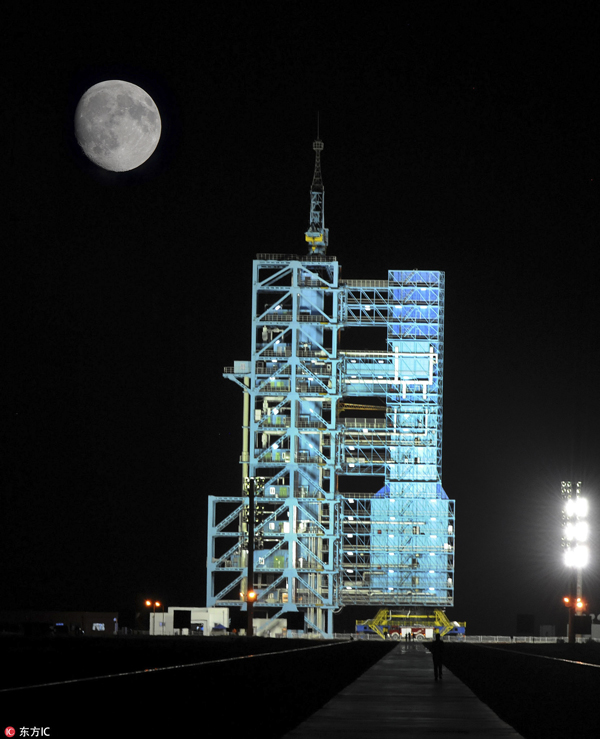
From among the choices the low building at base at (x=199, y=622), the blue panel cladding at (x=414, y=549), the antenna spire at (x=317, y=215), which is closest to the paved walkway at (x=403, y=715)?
the low building at base at (x=199, y=622)

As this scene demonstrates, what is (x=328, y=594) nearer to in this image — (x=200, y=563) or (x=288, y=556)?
(x=288, y=556)

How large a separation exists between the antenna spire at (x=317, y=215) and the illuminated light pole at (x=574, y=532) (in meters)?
33.5

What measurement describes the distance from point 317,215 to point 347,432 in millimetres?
22203

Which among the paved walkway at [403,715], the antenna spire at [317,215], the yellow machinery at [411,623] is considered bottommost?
the yellow machinery at [411,623]

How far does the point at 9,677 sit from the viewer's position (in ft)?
72.1

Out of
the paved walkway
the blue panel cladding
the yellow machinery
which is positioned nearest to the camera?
the paved walkway

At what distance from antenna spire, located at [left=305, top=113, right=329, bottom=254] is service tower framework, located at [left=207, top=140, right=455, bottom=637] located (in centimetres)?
580

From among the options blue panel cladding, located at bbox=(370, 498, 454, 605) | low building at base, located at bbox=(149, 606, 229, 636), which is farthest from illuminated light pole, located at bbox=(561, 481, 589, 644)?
low building at base, located at bbox=(149, 606, 229, 636)

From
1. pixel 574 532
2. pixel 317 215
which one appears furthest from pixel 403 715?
pixel 317 215

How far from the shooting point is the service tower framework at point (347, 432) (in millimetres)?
97750

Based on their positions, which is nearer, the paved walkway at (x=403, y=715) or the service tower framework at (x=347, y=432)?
the paved walkway at (x=403, y=715)

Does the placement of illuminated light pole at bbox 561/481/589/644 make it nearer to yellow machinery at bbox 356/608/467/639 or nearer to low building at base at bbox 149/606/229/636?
yellow machinery at bbox 356/608/467/639

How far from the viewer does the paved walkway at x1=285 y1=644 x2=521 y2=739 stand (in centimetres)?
1847

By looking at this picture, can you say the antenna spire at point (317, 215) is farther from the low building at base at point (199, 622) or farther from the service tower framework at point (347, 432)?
the low building at base at point (199, 622)
